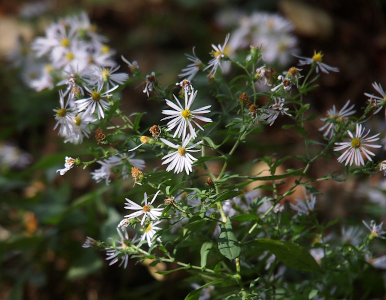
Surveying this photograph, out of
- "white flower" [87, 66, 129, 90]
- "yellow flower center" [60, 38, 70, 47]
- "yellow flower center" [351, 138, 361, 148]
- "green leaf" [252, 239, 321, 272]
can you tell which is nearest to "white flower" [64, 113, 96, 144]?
"white flower" [87, 66, 129, 90]

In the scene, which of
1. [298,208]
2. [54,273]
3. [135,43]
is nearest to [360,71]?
[135,43]

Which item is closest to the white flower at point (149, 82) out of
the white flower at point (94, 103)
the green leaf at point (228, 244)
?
the white flower at point (94, 103)

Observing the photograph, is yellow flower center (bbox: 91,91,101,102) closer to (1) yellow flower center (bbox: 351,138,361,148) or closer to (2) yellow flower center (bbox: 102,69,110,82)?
(2) yellow flower center (bbox: 102,69,110,82)

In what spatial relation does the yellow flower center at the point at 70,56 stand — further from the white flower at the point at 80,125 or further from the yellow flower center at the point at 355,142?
the yellow flower center at the point at 355,142

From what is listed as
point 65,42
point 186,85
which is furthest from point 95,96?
point 65,42

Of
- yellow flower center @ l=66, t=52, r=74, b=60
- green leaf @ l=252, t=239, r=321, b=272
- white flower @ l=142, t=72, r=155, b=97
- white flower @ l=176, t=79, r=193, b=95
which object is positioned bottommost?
yellow flower center @ l=66, t=52, r=74, b=60

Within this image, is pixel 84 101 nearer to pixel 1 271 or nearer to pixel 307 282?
pixel 307 282
